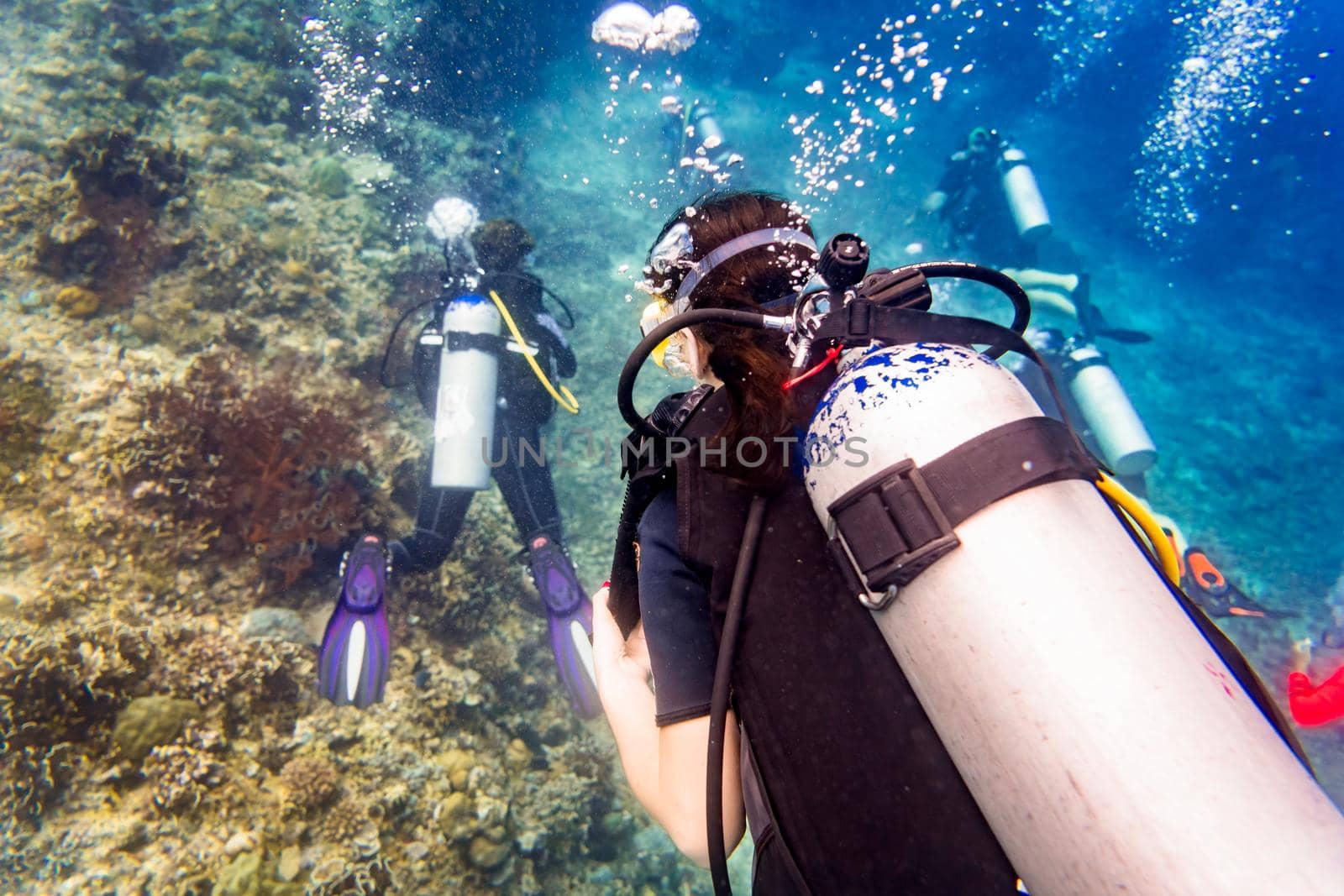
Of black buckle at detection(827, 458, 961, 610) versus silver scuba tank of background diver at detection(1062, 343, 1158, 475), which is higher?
silver scuba tank of background diver at detection(1062, 343, 1158, 475)

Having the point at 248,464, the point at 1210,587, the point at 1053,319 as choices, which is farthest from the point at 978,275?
the point at 1053,319

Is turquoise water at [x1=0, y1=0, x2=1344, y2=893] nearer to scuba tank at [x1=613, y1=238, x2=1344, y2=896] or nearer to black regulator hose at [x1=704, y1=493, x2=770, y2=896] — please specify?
black regulator hose at [x1=704, y1=493, x2=770, y2=896]

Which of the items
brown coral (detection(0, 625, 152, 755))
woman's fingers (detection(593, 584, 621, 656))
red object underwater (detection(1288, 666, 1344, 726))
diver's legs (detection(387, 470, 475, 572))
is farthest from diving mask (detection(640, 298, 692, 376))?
red object underwater (detection(1288, 666, 1344, 726))

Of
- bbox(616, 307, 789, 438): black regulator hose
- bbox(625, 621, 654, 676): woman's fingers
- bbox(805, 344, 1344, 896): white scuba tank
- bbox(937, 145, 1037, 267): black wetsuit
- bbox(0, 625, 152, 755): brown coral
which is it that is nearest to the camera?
bbox(805, 344, 1344, 896): white scuba tank

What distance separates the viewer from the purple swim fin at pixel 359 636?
479 centimetres

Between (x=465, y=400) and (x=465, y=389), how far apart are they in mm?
114

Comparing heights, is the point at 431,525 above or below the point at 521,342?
below

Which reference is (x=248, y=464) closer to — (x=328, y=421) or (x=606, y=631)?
(x=328, y=421)

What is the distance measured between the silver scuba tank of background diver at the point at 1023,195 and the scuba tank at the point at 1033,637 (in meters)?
15.3

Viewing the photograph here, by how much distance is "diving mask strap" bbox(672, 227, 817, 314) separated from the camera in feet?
5.38

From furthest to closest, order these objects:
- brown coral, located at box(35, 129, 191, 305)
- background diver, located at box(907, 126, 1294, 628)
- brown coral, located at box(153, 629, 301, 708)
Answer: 1. background diver, located at box(907, 126, 1294, 628)
2. brown coral, located at box(35, 129, 191, 305)
3. brown coral, located at box(153, 629, 301, 708)

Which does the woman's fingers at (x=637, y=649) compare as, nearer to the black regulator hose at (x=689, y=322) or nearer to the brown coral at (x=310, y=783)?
the black regulator hose at (x=689, y=322)

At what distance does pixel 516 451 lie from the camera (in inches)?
242

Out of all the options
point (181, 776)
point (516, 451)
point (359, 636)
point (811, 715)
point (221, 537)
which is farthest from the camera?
point (516, 451)
